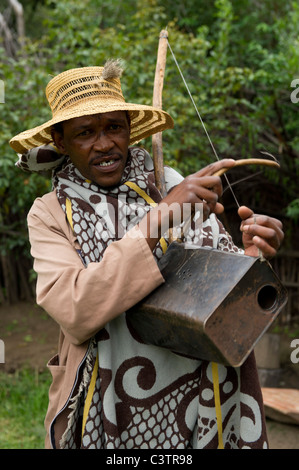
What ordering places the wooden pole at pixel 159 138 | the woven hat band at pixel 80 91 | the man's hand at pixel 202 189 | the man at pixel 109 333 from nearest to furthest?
the man's hand at pixel 202 189, the man at pixel 109 333, the woven hat band at pixel 80 91, the wooden pole at pixel 159 138

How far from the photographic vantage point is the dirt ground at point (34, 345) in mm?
4090

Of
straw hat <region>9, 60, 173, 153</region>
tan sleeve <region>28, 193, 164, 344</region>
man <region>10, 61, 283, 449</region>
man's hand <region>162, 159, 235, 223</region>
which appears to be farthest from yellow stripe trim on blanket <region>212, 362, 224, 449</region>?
straw hat <region>9, 60, 173, 153</region>

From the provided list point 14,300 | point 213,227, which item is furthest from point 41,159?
point 14,300

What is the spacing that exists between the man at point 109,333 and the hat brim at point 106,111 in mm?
11

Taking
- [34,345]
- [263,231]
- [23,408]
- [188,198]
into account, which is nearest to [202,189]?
[188,198]

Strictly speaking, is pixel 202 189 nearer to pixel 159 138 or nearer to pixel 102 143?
pixel 102 143

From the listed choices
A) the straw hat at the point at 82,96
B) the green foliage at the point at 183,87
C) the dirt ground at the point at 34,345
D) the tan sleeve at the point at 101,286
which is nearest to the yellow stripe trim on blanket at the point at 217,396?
the tan sleeve at the point at 101,286

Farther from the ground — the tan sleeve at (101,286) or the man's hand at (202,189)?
the man's hand at (202,189)

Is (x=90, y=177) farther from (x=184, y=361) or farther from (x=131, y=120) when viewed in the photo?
(x=184, y=361)

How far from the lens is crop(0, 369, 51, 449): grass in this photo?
3.84 m

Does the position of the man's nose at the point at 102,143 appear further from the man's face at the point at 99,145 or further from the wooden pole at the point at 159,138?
Result: the wooden pole at the point at 159,138

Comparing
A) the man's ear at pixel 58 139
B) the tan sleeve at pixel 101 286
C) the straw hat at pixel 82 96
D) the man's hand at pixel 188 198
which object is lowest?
the tan sleeve at pixel 101 286

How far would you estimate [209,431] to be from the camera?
182 cm

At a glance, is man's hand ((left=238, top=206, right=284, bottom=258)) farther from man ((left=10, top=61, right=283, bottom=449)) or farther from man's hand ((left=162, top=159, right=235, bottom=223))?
man's hand ((left=162, top=159, right=235, bottom=223))
